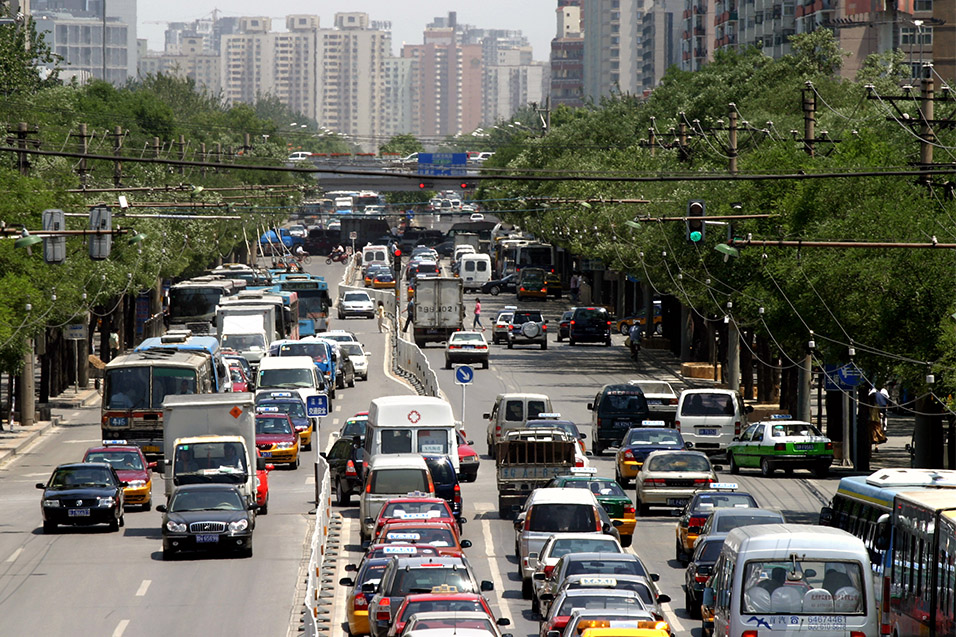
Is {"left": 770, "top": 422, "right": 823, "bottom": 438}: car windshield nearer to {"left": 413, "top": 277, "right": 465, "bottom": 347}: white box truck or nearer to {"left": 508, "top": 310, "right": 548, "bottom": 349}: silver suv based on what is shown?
{"left": 413, "top": 277, "right": 465, "bottom": 347}: white box truck

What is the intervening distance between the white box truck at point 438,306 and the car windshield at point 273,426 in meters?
31.7

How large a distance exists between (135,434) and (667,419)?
16296 mm

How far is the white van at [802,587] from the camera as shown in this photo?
17.9m

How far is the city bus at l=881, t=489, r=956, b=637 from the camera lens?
18.2 m

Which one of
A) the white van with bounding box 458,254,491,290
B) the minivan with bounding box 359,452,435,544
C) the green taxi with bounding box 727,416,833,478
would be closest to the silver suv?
the white van with bounding box 458,254,491,290

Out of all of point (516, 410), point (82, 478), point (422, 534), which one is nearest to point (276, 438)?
point (516, 410)

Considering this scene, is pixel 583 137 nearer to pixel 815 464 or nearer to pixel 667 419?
pixel 667 419

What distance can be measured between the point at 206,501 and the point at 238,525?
0.92 meters

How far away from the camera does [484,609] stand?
18656 millimetres

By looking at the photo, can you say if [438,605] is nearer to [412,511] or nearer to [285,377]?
[412,511]

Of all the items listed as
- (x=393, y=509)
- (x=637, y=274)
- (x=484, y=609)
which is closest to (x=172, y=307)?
(x=637, y=274)

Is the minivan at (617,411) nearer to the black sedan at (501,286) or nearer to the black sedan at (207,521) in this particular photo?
the black sedan at (207,521)

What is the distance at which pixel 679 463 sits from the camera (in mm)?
33844

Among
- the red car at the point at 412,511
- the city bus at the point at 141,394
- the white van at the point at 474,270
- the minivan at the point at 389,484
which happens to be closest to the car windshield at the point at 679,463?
the minivan at the point at 389,484
